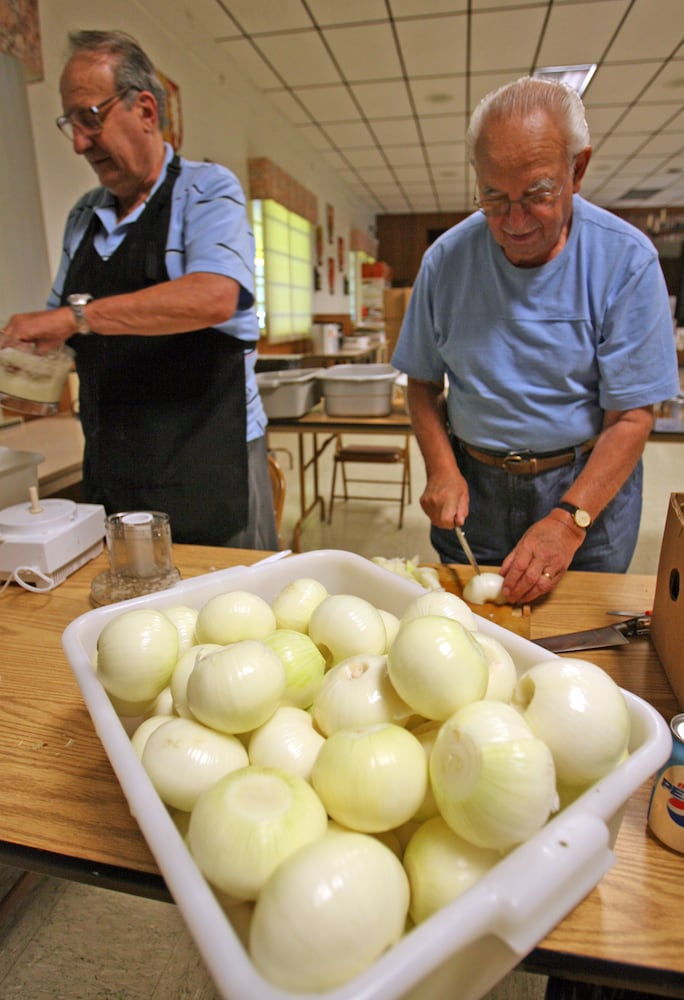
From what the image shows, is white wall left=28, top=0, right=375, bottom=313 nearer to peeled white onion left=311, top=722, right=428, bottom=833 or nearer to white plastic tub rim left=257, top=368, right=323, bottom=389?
white plastic tub rim left=257, top=368, right=323, bottom=389

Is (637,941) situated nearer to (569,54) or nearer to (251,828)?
(251,828)

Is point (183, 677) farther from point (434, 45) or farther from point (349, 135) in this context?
point (349, 135)

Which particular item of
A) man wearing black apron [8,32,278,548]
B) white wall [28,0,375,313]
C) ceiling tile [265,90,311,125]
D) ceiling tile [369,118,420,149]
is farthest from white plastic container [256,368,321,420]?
ceiling tile [369,118,420,149]

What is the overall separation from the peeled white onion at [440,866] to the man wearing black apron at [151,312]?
3.45ft

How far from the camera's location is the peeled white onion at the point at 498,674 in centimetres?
49

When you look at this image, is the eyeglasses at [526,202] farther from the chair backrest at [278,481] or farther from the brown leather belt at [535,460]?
the chair backrest at [278,481]

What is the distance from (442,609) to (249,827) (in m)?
0.28

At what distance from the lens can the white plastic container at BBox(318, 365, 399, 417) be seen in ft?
8.79

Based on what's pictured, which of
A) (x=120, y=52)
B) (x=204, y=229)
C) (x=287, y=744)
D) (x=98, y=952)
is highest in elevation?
(x=120, y=52)

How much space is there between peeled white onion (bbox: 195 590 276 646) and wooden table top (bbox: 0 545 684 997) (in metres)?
0.18

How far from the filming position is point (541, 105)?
983 mm

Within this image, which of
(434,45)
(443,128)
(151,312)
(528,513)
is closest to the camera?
(151,312)

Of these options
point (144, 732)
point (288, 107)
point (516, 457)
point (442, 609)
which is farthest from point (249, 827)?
point (288, 107)

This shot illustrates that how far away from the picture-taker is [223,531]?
143cm
